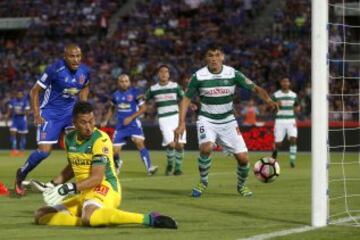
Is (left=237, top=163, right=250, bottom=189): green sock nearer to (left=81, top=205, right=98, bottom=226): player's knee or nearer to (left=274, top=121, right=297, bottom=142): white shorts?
(left=81, top=205, right=98, bottom=226): player's knee

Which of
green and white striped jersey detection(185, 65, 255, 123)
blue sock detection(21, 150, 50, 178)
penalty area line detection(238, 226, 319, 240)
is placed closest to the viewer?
penalty area line detection(238, 226, 319, 240)

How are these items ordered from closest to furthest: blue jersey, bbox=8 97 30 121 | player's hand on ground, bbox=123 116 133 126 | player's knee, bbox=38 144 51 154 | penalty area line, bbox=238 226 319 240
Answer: penalty area line, bbox=238 226 319 240 < player's knee, bbox=38 144 51 154 < player's hand on ground, bbox=123 116 133 126 < blue jersey, bbox=8 97 30 121

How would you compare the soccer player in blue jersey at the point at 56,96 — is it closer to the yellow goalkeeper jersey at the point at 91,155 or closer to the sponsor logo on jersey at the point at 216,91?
the sponsor logo on jersey at the point at 216,91

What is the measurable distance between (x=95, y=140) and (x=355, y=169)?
11008mm

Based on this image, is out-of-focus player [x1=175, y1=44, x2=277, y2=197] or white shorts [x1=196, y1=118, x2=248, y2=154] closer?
out-of-focus player [x1=175, y1=44, x2=277, y2=197]

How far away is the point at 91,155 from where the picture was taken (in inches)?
355

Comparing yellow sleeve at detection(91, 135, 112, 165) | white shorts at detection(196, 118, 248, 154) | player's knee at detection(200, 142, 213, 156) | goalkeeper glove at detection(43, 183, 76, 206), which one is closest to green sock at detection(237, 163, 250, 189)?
white shorts at detection(196, 118, 248, 154)

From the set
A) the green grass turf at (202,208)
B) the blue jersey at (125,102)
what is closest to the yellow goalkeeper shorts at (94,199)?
the green grass turf at (202,208)

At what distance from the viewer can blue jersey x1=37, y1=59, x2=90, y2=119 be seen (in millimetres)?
13266

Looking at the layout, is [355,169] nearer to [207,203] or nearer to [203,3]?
[207,203]

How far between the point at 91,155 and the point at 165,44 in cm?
2850

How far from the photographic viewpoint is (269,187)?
47.0 ft

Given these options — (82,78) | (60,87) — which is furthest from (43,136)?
(82,78)

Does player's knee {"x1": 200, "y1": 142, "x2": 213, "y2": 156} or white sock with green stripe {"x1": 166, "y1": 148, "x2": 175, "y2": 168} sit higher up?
player's knee {"x1": 200, "y1": 142, "x2": 213, "y2": 156}
